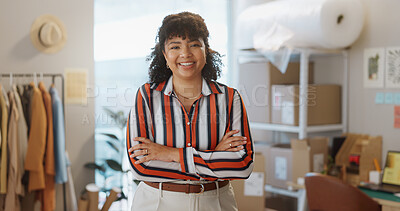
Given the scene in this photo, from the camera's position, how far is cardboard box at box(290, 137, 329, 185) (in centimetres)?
312

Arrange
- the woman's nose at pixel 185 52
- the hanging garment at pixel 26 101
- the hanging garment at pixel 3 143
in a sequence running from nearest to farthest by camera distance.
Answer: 1. the woman's nose at pixel 185 52
2. the hanging garment at pixel 3 143
3. the hanging garment at pixel 26 101

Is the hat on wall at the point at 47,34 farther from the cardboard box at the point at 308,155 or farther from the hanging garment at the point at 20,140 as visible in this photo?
the cardboard box at the point at 308,155

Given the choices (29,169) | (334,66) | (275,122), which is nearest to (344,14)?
(334,66)

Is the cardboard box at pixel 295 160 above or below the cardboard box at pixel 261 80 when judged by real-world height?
below

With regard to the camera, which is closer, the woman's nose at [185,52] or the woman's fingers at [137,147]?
the woman's nose at [185,52]

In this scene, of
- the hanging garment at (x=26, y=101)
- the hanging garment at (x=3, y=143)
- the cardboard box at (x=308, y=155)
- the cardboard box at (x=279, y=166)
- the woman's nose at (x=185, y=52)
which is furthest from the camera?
the cardboard box at (x=279, y=166)

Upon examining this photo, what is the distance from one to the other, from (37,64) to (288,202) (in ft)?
7.46

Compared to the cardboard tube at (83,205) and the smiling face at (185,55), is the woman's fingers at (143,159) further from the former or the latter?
the cardboard tube at (83,205)

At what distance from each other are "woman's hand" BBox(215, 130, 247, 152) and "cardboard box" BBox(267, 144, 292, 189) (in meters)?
1.83

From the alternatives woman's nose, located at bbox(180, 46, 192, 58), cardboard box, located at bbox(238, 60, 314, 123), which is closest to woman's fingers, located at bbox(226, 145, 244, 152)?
woman's nose, located at bbox(180, 46, 192, 58)

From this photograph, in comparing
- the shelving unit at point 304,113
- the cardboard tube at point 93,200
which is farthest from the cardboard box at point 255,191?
the cardboard tube at point 93,200

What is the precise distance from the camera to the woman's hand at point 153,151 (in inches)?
55.7

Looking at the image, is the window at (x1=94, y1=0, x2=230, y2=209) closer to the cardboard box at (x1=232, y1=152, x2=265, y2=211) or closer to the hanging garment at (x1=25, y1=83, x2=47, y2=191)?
the hanging garment at (x1=25, y1=83, x2=47, y2=191)

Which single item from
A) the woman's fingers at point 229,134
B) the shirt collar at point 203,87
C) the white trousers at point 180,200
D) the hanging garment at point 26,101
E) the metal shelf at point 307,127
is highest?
the shirt collar at point 203,87
